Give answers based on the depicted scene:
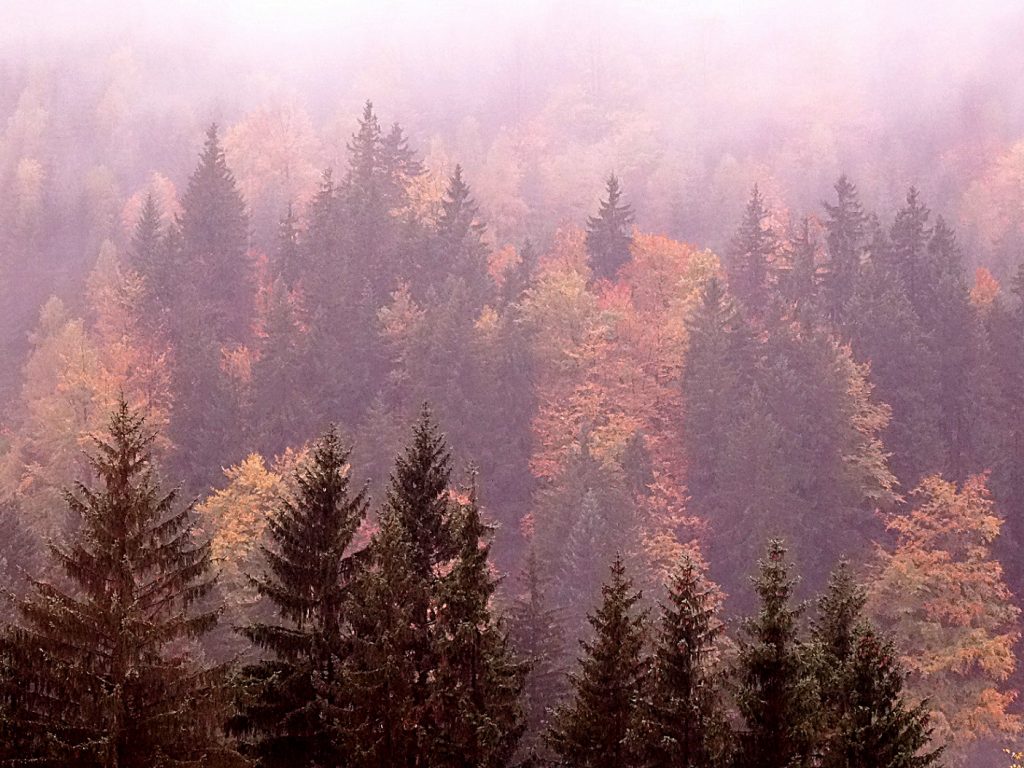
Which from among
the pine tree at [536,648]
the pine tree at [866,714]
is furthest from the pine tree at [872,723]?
the pine tree at [536,648]

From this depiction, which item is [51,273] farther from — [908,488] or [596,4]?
[596,4]

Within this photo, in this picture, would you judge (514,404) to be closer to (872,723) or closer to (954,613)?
(954,613)

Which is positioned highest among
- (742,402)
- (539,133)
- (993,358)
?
(539,133)

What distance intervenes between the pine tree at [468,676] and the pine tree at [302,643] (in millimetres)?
1873

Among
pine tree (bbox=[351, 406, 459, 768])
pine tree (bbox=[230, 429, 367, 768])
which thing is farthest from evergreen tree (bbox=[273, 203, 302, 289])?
pine tree (bbox=[230, 429, 367, 768])

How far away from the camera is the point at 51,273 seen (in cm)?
9531

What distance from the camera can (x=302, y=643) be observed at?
18.3m

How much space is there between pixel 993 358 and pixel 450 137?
80993 millimetres

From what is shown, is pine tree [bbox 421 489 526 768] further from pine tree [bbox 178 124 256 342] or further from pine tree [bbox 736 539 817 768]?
pine tree [bbox 178 124 256 342]

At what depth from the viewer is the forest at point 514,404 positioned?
18.1m

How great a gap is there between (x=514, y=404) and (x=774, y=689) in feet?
147

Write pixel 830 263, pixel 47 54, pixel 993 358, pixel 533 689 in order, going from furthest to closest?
pixel 47 54, pixel 830 263, pixel 993 358, pixel 533 689

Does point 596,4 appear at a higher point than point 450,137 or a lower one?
higher

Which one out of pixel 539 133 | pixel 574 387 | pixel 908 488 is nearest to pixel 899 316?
pixel 908 488
